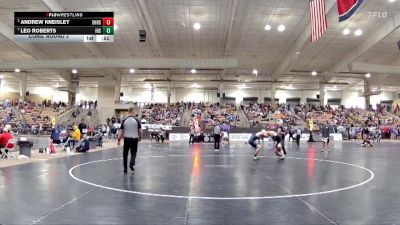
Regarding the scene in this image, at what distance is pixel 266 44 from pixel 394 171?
2680cm

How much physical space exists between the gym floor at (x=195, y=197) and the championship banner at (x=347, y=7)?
5819 mm

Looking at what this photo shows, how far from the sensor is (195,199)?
6.35m

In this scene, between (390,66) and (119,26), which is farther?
(390,66)

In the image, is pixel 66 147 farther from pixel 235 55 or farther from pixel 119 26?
pixel 235 55

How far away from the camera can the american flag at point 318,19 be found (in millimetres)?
16767

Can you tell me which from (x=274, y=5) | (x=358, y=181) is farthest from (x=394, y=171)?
(x=274, y=5)

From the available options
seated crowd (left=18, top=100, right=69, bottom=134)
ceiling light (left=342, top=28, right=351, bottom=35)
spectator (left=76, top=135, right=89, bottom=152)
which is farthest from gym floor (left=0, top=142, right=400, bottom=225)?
seated crowd (left=18, top=100, right=69, bottom=134)

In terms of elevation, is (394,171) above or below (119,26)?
below

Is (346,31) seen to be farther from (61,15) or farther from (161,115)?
(61,15)

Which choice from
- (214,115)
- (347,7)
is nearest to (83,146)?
(347,7)

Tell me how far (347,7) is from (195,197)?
34.0 ft

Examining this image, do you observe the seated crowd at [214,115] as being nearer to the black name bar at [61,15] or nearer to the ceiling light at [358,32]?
the ceiling light at [358,32]
